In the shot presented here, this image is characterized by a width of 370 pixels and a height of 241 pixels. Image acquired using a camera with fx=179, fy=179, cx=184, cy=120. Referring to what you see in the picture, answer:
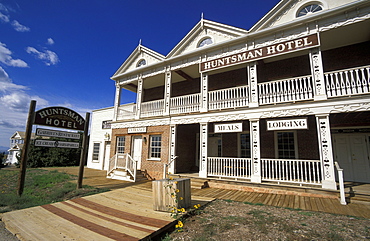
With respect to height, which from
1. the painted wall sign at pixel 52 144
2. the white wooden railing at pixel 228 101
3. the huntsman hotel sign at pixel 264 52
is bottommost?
the painted wall sign at pixel 52 144

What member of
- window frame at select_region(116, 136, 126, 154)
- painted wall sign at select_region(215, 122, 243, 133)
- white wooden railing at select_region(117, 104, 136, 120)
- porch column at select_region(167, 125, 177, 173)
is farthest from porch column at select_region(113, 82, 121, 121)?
painted wall sign at select_region(215, 122, 243, 133)

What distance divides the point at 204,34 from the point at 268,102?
5.17 metres

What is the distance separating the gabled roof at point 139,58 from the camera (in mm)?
11400

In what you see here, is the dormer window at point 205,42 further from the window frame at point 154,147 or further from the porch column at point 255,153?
the window frame at point 154,147

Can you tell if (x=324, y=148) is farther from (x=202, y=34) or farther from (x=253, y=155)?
(x=202, y=34)

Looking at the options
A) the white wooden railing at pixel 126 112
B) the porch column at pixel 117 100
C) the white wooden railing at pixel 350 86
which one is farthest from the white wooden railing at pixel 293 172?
the porch column at pixel 117 100

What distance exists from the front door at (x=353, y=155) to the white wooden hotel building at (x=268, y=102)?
1.3 inches

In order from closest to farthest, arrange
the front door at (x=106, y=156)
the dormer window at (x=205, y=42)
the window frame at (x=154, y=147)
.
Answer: the dormer window at (x=205, y=42)
the window frame at (x=154, y=147)
the front door at (x=106, y=156)

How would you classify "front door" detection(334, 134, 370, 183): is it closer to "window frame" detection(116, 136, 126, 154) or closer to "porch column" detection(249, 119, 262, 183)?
"porch column" detection(249, 119, 262, 183)

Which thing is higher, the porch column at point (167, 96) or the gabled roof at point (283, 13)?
the gabled roof at point (283, 13)

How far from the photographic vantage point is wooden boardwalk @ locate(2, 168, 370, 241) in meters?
3.35

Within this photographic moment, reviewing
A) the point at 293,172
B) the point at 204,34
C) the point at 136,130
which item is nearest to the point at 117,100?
the point at 136,130

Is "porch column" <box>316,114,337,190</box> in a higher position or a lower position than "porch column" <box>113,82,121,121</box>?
lower

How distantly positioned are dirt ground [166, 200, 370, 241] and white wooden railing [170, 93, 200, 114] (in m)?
5.70
